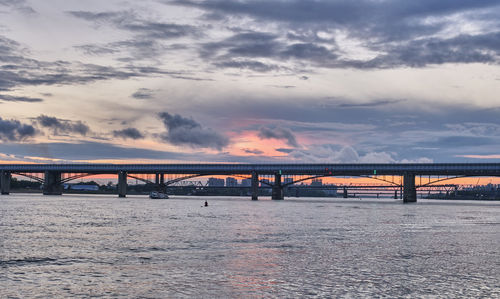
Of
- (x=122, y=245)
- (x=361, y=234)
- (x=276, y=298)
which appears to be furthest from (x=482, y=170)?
(x=276, y=298)

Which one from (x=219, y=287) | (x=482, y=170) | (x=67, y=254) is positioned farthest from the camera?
(x=482, y=170)

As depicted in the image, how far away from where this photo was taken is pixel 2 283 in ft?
90.4

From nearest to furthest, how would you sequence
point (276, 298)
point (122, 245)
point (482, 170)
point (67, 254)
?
point (276, 298), point (67, 254), point (122, 245), point (482, 170)

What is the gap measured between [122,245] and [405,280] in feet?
77.7

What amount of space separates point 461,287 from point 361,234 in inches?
1246

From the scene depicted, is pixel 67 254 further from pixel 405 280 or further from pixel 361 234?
pixel 361 234

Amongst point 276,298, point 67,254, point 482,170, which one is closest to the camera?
point 276,298

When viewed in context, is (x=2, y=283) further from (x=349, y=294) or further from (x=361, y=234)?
(x=361, y=234)

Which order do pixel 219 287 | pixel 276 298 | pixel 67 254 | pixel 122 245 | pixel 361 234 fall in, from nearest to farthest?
1. pixel 276 298
2. pixel 219 287
3. pixel 67 254
4. pixel 122 245
5. pixel 361 234

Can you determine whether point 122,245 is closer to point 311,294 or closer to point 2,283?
point 2,283

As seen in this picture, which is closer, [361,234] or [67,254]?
[67,254]

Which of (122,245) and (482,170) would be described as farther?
(482,170)

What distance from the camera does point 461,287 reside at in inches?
1094

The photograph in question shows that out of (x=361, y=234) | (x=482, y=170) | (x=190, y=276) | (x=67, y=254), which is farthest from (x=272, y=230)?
(x=482, y=170)
